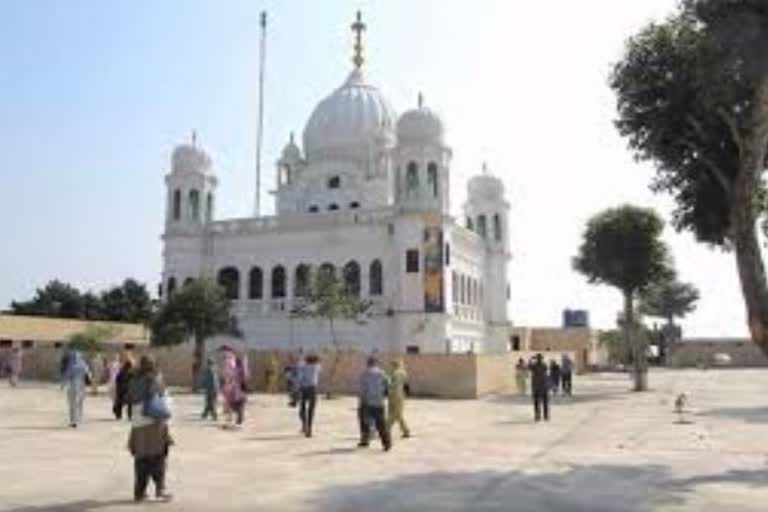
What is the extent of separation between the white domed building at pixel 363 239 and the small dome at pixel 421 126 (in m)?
0.06

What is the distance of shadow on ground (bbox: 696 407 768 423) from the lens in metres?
26.9

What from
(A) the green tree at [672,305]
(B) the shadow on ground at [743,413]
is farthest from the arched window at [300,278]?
(A) the green tree at [672,305]

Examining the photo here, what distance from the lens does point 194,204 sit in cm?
5812

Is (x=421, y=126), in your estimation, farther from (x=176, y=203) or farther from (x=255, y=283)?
(x=176, y=203)

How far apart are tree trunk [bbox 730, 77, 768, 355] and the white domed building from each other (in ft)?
108

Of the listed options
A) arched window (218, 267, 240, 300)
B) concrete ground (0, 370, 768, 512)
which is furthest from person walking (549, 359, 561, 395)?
arched window (218, 267, 240, 300)

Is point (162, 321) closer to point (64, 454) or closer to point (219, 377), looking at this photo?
point (219, 377)

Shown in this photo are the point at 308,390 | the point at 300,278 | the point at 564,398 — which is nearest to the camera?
the point at 308,390

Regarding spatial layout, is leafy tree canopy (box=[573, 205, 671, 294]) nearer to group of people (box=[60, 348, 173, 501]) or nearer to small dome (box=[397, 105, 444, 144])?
small dome (box=[397, 105, 444, 144])

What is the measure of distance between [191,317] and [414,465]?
26.4 m

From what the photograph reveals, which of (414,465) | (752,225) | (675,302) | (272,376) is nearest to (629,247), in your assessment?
(272,376)

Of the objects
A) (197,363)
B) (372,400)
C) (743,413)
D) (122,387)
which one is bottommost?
(743,413)

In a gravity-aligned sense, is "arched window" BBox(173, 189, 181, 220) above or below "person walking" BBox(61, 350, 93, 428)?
above

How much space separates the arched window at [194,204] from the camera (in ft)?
190
